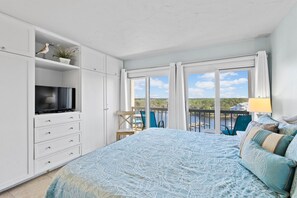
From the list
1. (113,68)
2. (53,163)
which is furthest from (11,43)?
(113,68)

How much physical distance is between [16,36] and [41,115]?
1.19 m

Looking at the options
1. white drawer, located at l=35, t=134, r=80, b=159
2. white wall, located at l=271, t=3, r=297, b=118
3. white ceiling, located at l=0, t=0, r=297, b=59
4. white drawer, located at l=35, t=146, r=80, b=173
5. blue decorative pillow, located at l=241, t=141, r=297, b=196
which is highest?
white ceiling, located at l=0, t=0, r=297, b=59

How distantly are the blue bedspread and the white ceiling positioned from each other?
1.70 metres

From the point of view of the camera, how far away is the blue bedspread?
3.03 feet

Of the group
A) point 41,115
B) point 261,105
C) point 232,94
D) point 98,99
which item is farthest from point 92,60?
point 261,105

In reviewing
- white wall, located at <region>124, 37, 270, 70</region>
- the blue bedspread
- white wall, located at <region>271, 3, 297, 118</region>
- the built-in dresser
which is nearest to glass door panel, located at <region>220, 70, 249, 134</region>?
white wall, located at <region>124, 37, 270, 70</region>

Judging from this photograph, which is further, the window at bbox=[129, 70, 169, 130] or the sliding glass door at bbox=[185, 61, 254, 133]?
the window at bbox=[129, 70, 169, 130]

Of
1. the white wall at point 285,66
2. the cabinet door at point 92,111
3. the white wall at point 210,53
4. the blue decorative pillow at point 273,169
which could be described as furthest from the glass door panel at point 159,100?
the blue decorative pillow at point 273,169

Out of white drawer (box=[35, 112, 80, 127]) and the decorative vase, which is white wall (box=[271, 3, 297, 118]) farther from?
the decorative vase

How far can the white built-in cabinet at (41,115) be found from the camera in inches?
82.5

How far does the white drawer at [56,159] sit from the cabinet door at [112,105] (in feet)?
3.27

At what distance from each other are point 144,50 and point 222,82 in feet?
6.25

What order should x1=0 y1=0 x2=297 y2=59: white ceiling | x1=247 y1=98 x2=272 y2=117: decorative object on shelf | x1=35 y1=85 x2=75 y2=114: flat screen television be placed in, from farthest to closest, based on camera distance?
1. x1=35 y1=85 x2=75 y2=114: flat screen television
2. x1=247 y1=98 x2=272 y2=117: decorative object on shelf
3. x1=0 y1=0 x2=297 y2=59: white ceiling

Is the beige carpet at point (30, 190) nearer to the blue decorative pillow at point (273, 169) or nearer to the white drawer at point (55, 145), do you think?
the white drawer at point (55, 145)
